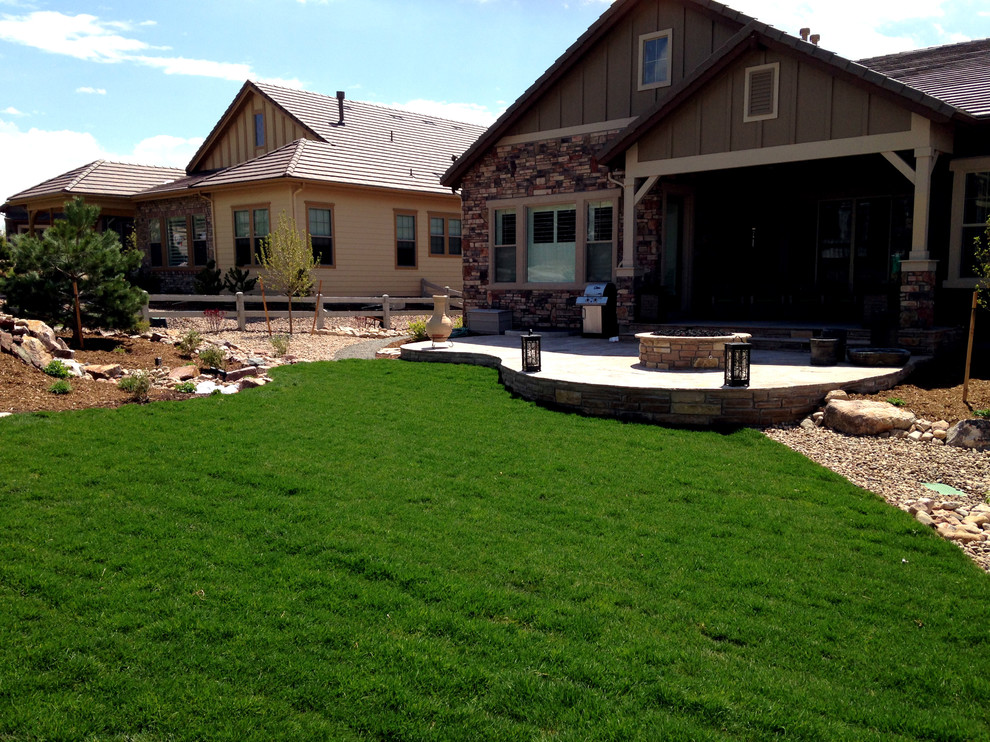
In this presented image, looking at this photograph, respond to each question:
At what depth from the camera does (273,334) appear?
1570cm

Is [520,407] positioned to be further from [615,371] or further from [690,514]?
[690,514]

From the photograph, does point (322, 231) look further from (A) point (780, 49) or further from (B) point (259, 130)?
(A) point (780, 49)

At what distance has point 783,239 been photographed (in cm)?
1554

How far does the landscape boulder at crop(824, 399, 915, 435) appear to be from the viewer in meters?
7.48

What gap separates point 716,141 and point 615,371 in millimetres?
4945

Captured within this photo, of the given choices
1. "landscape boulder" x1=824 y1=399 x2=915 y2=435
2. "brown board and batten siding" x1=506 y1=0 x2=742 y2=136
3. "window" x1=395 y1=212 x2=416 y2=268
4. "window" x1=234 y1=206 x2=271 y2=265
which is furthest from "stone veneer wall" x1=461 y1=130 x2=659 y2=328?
"window" x1=234 y1=206 x2=271 y2=265

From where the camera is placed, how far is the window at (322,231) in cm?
2058

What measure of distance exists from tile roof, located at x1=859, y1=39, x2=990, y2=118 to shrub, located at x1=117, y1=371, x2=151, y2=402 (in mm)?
11552

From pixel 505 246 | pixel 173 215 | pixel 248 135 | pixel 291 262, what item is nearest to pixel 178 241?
pixel 173 215

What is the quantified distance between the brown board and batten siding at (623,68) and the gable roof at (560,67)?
0.14m

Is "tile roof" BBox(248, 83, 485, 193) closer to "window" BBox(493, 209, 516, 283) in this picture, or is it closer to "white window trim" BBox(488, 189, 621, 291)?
"window" BBox(493, 209, 516, 283)

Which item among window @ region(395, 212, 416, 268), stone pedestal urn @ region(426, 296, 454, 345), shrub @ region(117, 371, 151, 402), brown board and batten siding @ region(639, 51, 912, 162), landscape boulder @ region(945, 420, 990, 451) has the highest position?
brown board and batten siding @ region(639, 51, 912, 162)

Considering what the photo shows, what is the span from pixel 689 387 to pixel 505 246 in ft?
29.8

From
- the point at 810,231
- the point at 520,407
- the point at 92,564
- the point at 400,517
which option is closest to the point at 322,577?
the point at 400,517
